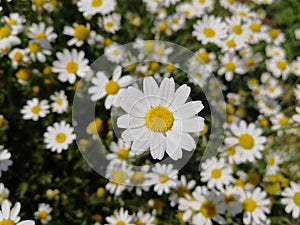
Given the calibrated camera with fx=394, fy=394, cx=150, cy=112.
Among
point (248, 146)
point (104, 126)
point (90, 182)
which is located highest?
point (248, 146)

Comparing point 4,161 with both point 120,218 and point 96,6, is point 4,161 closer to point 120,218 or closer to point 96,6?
point 120,218

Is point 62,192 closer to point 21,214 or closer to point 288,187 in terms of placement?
point 21,214

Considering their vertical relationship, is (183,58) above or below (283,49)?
below

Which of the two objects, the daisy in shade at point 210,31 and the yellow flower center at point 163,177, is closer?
the yellow flower center at point 163,177

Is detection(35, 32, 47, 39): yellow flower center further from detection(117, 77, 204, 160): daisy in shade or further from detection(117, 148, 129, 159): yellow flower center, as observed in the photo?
detection(117, 77, 204, 160): daisy in shade

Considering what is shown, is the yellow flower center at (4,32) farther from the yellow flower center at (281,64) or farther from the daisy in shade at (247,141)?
the yellow flower center at (281,64)

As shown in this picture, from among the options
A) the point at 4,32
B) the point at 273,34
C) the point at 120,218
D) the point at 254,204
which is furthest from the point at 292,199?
the point at 4,32

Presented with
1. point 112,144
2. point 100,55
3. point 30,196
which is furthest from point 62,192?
point 100,55

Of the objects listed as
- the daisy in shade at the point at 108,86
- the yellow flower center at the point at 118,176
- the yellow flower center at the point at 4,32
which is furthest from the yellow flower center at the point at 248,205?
the yellow flower center at the point at 4,32
